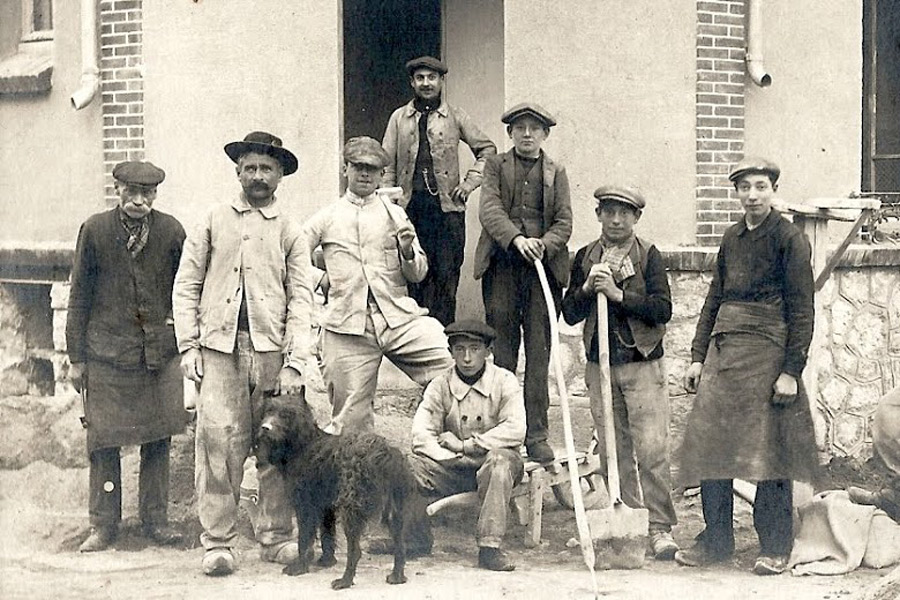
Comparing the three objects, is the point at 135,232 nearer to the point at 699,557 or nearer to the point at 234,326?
the point at 234,326

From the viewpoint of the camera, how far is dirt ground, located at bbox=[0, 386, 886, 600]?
5.90 m

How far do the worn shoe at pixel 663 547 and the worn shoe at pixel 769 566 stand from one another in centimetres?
43

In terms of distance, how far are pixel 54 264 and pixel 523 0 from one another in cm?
390

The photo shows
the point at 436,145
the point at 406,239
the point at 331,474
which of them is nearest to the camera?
the point at 331,474

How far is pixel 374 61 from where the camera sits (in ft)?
33.0

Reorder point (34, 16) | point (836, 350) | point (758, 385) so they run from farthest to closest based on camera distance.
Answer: point (34, 16) → point (836, 350) → point (758, 385)

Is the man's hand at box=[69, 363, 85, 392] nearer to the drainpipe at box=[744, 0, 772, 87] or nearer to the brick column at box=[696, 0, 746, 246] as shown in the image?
the brick column at box=[696, 0, 746, 246]

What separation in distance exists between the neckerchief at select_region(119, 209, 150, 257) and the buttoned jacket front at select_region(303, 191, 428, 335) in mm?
864

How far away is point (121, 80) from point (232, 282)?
11.1 feet

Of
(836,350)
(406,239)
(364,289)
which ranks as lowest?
(836,350)

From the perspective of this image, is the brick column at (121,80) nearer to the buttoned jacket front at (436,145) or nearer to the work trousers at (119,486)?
the buttoned jacket front at (436,145)

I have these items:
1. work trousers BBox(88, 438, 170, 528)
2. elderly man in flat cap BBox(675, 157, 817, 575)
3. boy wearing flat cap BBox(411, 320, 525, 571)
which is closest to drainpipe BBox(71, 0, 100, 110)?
work trousers BBox(88, 438, 170, 528)

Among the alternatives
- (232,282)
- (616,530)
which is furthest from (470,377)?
(232,282)

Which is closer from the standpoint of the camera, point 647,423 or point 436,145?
point 647,423
